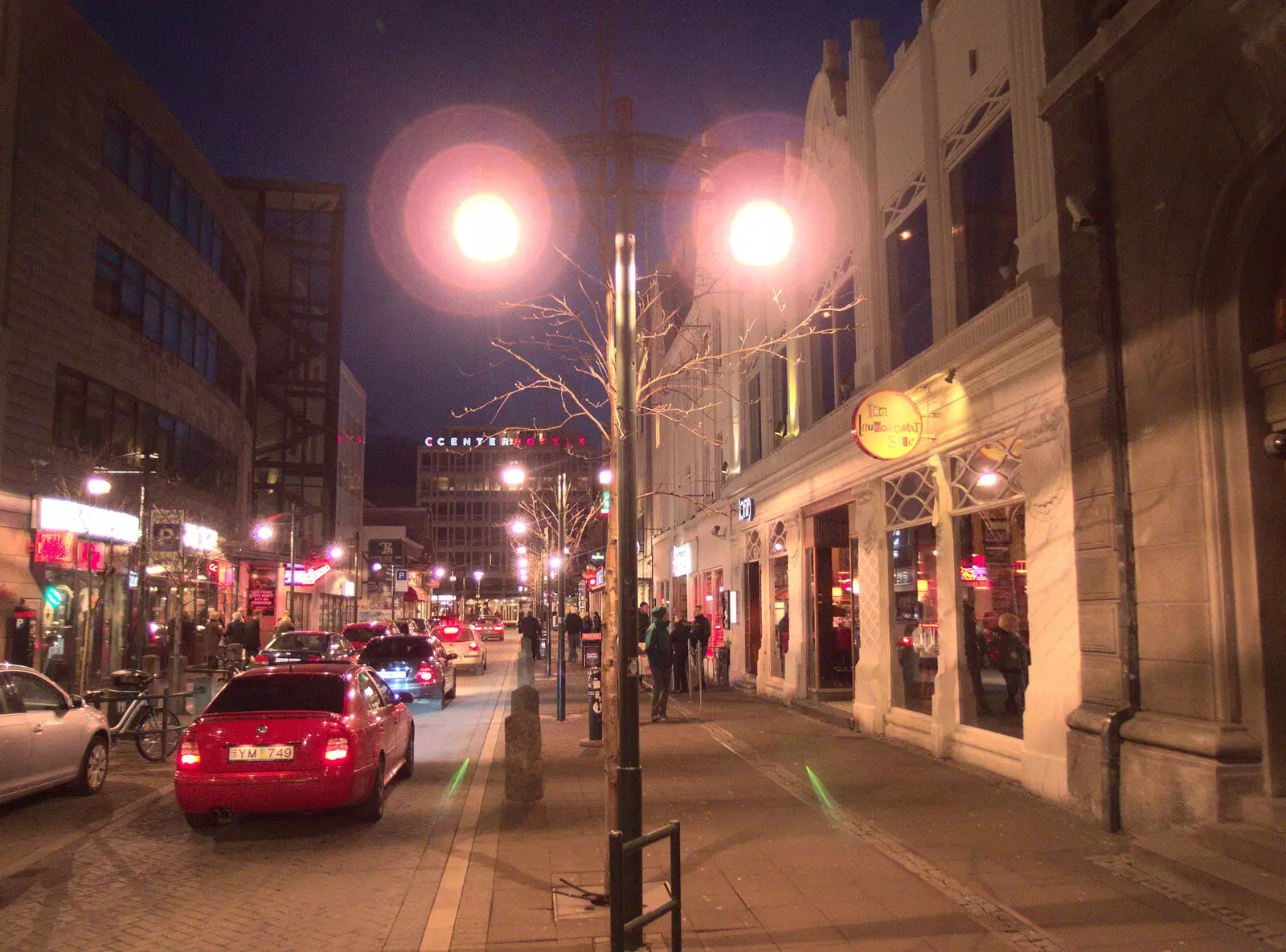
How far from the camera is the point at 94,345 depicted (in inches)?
947

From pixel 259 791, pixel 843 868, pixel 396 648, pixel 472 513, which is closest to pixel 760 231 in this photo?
pixel 843 868

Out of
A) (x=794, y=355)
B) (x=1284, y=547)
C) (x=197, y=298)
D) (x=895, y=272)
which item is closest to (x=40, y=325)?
(x=197, y=298)

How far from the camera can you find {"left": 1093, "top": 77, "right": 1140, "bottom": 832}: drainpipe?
8281 mm

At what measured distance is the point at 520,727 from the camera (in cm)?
985

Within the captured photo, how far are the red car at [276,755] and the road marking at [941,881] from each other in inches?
174

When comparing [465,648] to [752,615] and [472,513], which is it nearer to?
[752,615]

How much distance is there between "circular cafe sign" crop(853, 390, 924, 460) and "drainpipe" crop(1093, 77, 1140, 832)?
3.74 meters

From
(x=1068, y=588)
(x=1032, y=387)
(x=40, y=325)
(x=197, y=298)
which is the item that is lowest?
(x=1068, y=588)

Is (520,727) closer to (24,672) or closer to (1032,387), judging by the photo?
(24,672)

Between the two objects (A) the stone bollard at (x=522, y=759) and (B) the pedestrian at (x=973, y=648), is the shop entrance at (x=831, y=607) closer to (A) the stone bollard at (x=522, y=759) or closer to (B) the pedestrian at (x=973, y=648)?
(B) the pedestrian at (x=973, y=648)

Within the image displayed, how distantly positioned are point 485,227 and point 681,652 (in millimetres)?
15678

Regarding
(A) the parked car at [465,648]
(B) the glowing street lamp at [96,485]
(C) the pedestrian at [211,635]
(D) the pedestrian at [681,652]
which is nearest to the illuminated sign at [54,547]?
(B) the glowing street lamp at [96,485]

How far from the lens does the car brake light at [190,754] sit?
8.59 metres

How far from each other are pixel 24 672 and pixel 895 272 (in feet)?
40.5
